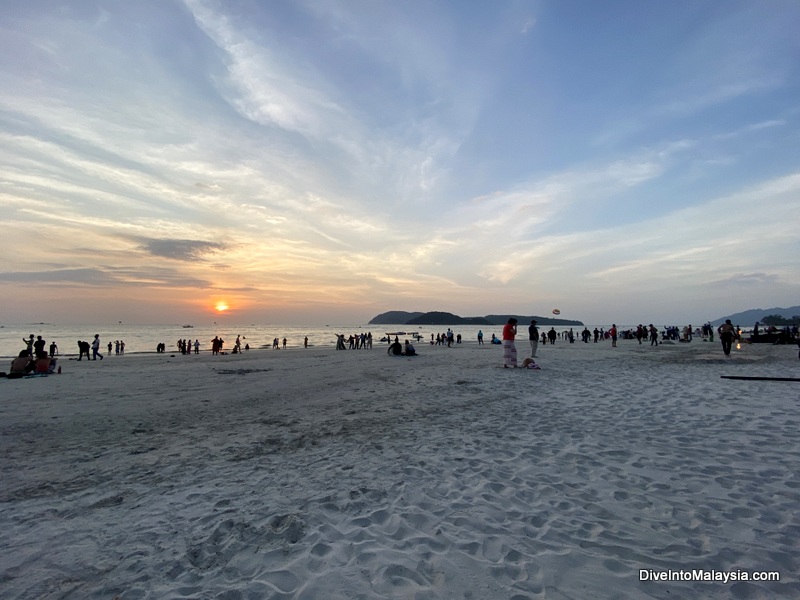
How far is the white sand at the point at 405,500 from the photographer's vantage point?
3.30 metres

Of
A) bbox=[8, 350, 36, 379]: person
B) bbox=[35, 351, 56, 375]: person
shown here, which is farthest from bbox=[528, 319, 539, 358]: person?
bbox=[8, 350, 36, 379]: person

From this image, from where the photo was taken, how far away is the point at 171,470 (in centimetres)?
605

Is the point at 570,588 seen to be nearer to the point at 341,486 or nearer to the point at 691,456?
the point at 341,486

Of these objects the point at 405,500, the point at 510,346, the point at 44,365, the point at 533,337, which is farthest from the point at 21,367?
the point at 533,337

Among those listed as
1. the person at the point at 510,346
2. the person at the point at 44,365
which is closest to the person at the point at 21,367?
the person at the point at 44,365

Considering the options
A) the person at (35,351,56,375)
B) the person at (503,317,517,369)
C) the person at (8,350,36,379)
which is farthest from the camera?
the person at (35,351,56,375)

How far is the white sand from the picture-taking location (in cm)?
330

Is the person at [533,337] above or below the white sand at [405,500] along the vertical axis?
above

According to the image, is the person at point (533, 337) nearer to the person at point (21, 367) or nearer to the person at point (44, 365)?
the person at point (44, 365)

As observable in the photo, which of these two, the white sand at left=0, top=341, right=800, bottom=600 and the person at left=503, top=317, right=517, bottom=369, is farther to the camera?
the person at left=503, top=317, right=517, bottom=369

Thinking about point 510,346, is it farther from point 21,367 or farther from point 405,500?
point 21,367

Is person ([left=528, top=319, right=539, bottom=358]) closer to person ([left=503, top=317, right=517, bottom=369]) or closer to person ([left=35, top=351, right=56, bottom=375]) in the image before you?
person ([left=503, top=317, right=517, bottom=369])

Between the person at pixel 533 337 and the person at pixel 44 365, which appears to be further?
the person at pixel 533 337

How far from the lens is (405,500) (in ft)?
15.8
